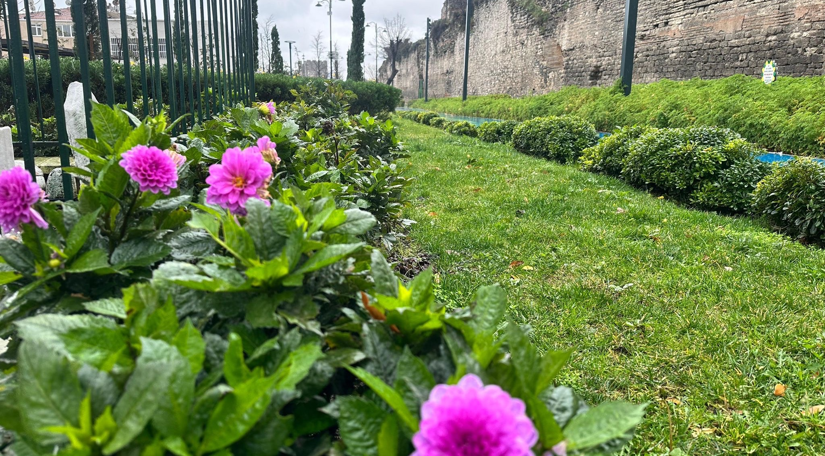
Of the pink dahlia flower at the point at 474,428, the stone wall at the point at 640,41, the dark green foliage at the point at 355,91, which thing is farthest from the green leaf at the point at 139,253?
the stone wall at the point at 640,41

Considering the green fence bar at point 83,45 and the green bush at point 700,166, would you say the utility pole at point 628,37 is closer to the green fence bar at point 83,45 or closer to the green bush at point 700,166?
the green bush at point 700,166

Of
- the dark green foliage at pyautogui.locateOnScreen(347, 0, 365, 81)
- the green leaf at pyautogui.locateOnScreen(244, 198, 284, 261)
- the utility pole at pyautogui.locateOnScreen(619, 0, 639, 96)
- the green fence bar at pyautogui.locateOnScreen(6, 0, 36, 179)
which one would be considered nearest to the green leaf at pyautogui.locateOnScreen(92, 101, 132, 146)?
the green leaf at pyautogui.locateOnScreen(244, 198, 284, 261)

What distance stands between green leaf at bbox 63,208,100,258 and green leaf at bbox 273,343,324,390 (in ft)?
1.60

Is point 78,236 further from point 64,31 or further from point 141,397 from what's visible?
point 64,31

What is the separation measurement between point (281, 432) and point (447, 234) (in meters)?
3.88

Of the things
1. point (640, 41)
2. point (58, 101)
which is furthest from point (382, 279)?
point (640, 41)

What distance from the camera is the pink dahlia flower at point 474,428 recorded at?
48cm

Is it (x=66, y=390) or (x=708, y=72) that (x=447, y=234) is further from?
(x=708, y=72)

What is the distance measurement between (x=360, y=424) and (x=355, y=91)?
1561 centimetres

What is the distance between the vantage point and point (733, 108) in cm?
852

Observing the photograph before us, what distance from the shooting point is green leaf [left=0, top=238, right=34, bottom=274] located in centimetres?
89

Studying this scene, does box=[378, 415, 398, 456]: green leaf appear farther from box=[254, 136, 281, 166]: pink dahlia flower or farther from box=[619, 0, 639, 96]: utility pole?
box=[619, 0, 639, 96]: utility pole

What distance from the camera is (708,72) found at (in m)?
13.0

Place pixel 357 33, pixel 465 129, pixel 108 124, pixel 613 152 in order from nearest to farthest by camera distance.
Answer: pixel 108 124, pixel 613 152, pixel 465 129, pixel 357 33
